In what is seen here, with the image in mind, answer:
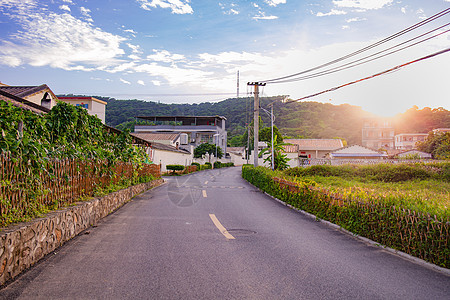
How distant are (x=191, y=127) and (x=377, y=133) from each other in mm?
47598

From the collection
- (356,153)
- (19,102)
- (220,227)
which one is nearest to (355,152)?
(356,153)

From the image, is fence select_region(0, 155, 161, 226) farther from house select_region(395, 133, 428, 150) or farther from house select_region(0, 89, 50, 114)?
house select_region(395, 133, 428, 150)

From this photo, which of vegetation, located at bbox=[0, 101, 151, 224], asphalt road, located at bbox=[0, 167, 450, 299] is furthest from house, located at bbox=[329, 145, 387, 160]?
vegetation, located at bbox=[0, 101, 151, 224]

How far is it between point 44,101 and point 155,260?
20973mm

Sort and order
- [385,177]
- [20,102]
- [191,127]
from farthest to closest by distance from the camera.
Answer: [191,127] < [385,177] < [20,102]

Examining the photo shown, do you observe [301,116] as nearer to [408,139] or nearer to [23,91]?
[408,139]

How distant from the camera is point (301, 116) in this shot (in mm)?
98438

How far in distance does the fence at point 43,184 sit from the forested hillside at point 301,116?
200ft

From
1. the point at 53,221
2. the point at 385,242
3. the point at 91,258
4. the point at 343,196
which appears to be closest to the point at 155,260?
the point at 91,258

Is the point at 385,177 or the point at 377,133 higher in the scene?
the point at 377,133

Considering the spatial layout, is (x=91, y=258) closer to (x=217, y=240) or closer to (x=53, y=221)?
(x=53, y=221)

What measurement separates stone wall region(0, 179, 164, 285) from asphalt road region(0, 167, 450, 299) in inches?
7.8

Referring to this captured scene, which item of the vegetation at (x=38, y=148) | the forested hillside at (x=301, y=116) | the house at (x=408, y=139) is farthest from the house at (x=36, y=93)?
the house at (x=408, y=139)

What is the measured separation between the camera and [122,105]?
265ft
